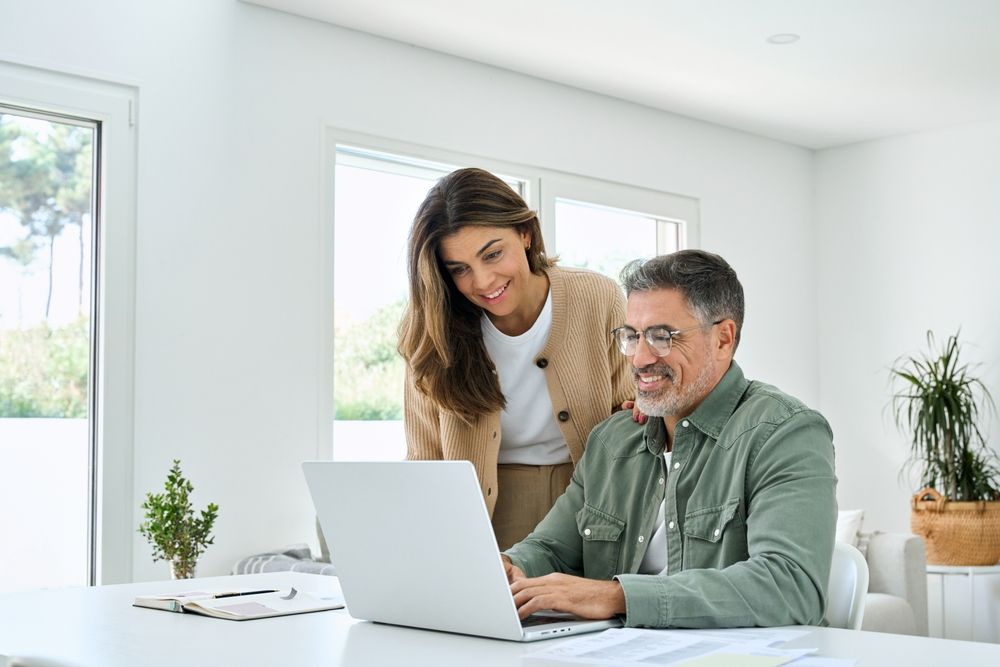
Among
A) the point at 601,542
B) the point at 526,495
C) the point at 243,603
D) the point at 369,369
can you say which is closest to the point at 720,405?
the point at 601,542

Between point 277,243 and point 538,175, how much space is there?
4.63 ft

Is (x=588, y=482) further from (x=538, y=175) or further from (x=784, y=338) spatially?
(x=784, y=338)

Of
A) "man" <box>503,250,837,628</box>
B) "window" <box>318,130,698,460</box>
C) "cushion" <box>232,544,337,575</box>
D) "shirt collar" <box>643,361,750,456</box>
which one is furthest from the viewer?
"window" <box>318,130,698,460</box>

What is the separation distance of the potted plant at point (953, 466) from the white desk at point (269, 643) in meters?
4.36

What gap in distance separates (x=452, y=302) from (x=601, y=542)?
2.02ft

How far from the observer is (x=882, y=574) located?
15.4 feet

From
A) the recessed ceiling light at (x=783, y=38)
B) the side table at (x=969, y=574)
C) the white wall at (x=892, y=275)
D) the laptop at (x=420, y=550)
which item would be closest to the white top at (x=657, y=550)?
the laptop at (x=420, y=550)

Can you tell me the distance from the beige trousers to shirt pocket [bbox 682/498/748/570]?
57 centimetres

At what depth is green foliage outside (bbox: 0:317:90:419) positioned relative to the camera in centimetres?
366

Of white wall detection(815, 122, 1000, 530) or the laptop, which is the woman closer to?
the laptop

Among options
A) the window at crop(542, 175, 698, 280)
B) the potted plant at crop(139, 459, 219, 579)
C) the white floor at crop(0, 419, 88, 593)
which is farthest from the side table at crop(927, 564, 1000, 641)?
the white floor at crop(0, 419, 88, 593)

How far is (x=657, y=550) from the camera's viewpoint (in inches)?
75.5

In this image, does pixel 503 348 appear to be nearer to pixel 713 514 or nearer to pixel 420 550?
pixel 713 514

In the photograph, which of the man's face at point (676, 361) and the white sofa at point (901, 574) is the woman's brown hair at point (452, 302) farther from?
the white sofa at point (901, 574)
